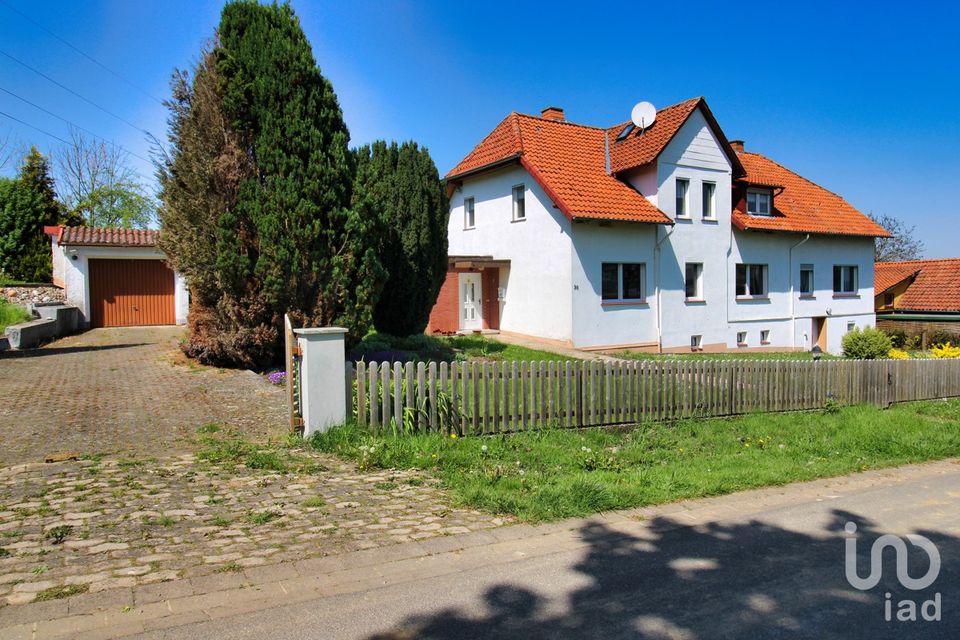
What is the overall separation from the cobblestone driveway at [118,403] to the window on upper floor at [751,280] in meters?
19.8

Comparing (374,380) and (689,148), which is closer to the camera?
(374,380)

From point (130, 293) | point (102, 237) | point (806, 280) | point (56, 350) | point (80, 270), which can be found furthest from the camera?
point (806, 280)

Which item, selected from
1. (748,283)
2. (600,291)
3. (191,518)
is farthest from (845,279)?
(191,518)

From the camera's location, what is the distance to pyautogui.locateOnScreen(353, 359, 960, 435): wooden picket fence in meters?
8.43

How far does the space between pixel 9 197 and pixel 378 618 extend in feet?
104

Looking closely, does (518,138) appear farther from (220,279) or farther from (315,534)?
(315,534)

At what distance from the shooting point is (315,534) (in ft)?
17.4

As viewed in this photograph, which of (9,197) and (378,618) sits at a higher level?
(9,197)

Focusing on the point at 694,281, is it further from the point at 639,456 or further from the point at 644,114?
the point at 639,456

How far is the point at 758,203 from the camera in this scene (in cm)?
2688

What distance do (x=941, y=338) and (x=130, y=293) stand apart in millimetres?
33823

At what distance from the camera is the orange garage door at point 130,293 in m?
21.8

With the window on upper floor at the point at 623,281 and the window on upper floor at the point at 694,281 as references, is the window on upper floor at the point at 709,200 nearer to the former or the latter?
the window on upper floor at the point at 694,281

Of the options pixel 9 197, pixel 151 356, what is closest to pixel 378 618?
pixel 151 356
